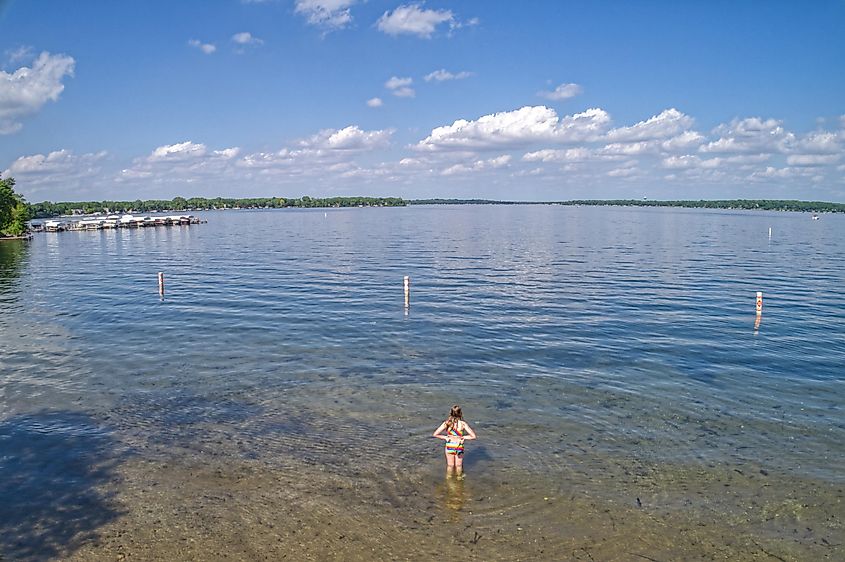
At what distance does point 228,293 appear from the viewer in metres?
54.3

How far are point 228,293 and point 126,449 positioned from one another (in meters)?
35.2

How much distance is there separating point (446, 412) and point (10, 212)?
140 m

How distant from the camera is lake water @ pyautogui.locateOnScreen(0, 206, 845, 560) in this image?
15773 millimetres

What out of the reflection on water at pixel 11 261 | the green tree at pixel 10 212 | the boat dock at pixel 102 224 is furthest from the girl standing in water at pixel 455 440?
the boat dock at pixel 102 224

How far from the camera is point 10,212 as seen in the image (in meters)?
127

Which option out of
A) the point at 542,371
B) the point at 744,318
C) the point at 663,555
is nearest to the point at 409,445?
the point at 663,555

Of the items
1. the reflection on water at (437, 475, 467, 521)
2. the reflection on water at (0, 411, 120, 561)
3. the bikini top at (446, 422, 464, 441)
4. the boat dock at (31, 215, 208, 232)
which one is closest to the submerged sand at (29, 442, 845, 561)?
the reflection on water at (437, 475, 467, 521)

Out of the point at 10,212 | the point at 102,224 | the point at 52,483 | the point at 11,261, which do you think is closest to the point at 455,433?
the point at 52,483

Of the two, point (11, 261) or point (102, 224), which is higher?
point (102, 224)

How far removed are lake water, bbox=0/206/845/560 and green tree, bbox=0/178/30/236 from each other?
8890 cm

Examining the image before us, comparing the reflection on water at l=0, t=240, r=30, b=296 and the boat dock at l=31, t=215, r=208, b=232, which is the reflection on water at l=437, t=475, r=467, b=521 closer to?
the reflection on water at l=0, t=240, r=30, b=296

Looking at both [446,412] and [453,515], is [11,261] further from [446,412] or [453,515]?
[453,515]

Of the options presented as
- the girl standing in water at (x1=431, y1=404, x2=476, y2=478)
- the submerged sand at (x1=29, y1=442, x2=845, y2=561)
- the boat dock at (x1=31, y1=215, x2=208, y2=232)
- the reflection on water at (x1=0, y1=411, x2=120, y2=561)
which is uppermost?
the boat dock at (x1=31, y1=215, x2=208, y2=232)

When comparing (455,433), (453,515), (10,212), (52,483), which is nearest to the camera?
(453,515)
